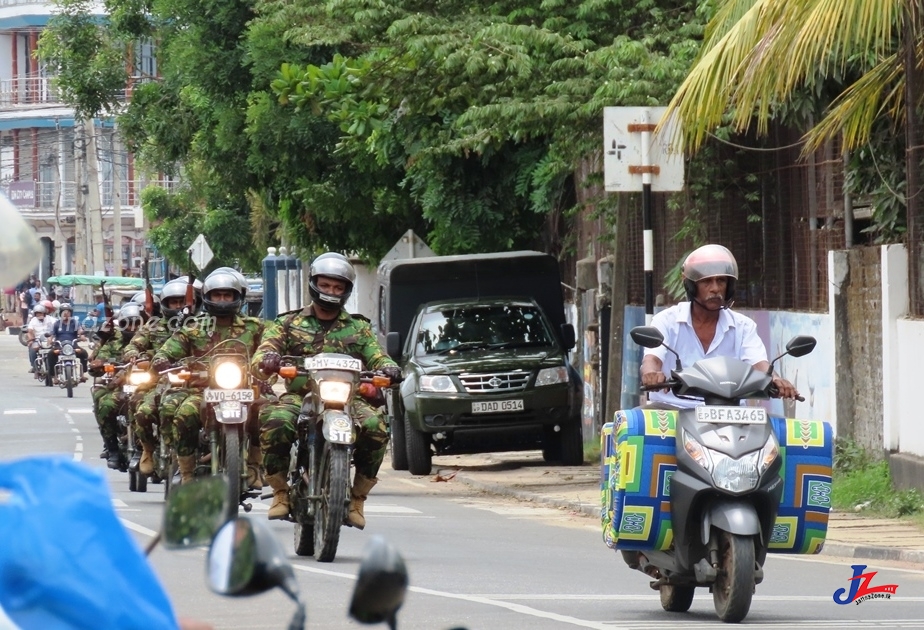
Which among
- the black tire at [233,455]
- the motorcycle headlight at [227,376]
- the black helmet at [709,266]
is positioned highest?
the black helmet at [709,266]

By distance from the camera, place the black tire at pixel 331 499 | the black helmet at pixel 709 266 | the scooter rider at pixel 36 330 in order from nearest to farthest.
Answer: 1. the black helmet at pixel 709 266
2. the black tire at pixel 331 499
3. the scooter rider at pixel 36 330

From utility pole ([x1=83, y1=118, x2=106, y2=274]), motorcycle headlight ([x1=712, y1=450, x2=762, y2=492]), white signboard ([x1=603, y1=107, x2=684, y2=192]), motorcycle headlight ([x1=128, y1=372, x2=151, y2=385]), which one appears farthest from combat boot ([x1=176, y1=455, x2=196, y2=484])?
utility pole ([x1=83, y1=118, x2=106, y2=274])

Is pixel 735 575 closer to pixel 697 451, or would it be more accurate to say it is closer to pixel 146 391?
pixel 697 451

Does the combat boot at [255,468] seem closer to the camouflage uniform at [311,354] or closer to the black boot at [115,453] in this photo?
the camouflage uniform at [311,354]

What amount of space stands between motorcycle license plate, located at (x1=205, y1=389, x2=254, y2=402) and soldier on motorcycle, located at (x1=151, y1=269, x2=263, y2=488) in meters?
0.38

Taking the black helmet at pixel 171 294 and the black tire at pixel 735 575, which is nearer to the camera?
the black tire at pixel 735 575

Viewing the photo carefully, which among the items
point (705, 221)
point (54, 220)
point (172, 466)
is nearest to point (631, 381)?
point (705, 221)

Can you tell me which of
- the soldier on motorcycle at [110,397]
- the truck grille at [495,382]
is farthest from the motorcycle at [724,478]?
the truck grille at [495,382]

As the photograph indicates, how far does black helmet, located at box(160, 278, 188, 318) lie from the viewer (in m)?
17.1

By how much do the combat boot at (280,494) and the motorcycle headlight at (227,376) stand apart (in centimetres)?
132

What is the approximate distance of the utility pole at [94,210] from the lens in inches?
2608

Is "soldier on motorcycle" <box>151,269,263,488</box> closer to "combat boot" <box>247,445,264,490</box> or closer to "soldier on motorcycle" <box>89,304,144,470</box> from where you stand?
"combat boot" <box>247,445,264,490</box>

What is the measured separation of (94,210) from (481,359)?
5033 cm

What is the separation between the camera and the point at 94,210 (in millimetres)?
68312
